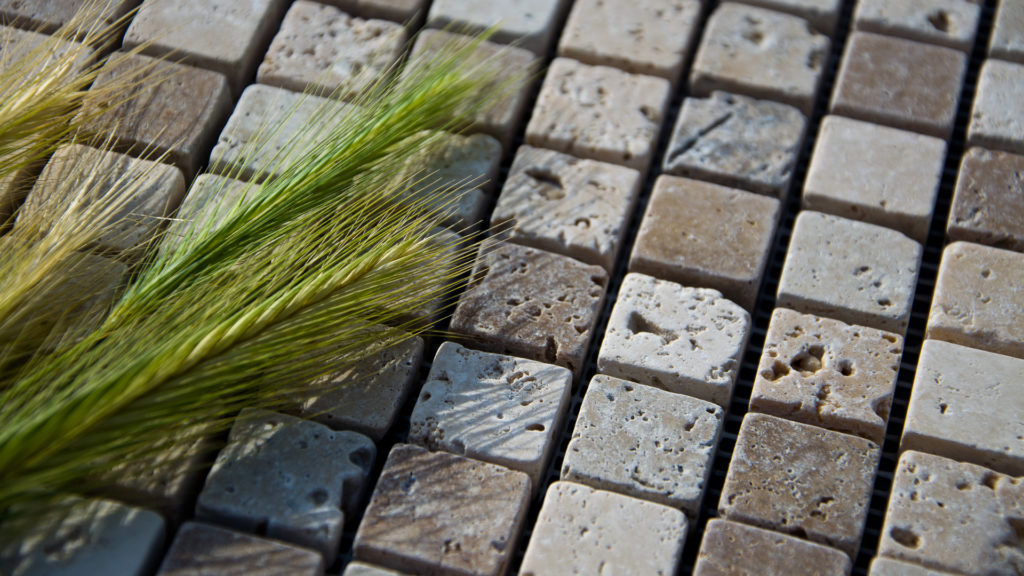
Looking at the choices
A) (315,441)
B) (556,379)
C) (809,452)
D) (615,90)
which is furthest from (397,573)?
(615,90)

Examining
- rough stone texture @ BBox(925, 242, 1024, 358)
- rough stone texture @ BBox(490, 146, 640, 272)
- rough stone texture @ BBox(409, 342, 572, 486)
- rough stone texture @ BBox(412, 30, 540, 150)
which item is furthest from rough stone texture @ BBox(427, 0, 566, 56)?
rough stone texture @ BBox(925, 242, 1024, 358)

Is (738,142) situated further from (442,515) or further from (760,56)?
(442,515)

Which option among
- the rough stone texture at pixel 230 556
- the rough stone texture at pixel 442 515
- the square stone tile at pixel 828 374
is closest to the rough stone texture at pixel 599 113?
the square stone tile at pixel 828 374

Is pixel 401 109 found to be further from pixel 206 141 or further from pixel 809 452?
pixel 809 452

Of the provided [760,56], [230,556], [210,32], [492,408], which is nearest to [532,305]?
[492,408]

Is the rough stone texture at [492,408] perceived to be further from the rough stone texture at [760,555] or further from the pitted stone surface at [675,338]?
the rough stone texture at [760,555]

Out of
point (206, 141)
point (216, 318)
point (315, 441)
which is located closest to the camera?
point (216, 318)
